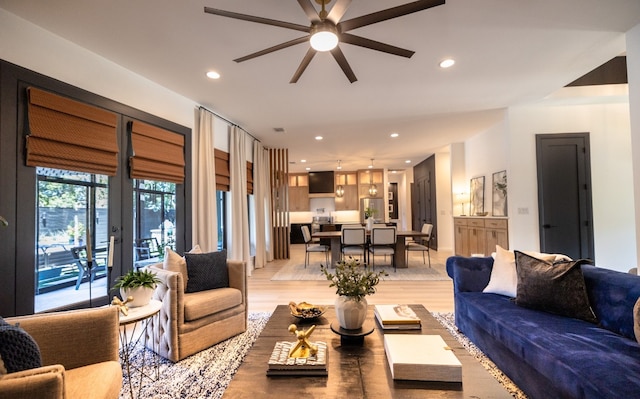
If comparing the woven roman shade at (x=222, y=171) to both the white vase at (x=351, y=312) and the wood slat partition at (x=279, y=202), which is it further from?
the white vase at (x=351, y=312)

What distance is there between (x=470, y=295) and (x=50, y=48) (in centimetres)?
453

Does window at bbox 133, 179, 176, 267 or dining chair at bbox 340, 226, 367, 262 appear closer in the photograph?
window at bbox 133, 179, 176, 267

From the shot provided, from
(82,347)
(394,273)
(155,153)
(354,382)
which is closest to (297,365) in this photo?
(354,382)

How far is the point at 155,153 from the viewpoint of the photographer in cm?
356

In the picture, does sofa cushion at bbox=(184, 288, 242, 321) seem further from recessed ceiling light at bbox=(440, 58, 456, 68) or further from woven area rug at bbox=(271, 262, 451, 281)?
recessed ceiling light at bbox=(440, 58, 456, 68)

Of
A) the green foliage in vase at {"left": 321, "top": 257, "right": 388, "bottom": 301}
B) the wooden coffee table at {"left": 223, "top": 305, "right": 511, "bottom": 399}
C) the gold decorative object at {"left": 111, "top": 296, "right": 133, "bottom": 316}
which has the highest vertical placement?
the green foliage in vase at {"left": 321, "top": 257, "right": 388, "bottom": 301}

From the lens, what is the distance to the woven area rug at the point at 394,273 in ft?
16.4

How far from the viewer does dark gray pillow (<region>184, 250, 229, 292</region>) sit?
Result: 2707 millimetres

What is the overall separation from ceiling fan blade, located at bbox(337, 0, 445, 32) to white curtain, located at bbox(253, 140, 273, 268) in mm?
4857

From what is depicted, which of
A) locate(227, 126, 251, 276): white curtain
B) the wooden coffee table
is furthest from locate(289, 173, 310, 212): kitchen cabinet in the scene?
the wooden coffee table

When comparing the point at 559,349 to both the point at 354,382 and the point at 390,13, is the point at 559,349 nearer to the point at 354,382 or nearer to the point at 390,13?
the point at 354,382

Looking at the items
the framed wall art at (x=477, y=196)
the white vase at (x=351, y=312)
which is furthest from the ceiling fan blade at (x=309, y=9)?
the framed wall art at (x=477, y=196)

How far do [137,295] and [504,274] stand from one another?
9.95 feet

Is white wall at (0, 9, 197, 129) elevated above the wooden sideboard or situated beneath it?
elevated above
